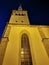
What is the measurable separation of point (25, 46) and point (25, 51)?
2.99ft

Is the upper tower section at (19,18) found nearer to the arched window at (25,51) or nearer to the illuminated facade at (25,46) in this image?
the illuminated facade at (25,46)

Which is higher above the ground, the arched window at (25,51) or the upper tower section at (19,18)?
the upper tower section at (19,18)

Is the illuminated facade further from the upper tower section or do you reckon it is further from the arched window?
the upper tower section

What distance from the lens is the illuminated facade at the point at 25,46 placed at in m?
11.3

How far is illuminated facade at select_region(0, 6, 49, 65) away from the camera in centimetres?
1130

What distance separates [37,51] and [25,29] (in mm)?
4880

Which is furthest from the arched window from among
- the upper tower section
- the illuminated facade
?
the upper tower section

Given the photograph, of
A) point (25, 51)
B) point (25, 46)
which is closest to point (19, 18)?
point (25, 46)

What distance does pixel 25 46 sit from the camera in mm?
14000

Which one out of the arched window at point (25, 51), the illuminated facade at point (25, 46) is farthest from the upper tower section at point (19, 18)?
the arched window at point (25, 51)

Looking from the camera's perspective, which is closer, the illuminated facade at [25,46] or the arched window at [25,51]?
the illuminated facade at [25,46]

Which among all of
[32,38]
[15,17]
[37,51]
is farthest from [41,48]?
[15,17]

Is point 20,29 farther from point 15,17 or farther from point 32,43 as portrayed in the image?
point 15,17

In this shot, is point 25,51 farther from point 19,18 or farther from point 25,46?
point 19,18
